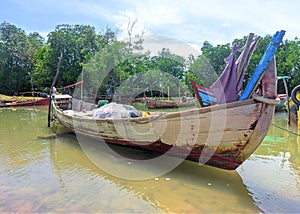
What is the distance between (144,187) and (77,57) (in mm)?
23718

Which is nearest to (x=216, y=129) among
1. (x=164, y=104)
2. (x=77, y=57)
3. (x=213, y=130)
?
(x=213, y=130)

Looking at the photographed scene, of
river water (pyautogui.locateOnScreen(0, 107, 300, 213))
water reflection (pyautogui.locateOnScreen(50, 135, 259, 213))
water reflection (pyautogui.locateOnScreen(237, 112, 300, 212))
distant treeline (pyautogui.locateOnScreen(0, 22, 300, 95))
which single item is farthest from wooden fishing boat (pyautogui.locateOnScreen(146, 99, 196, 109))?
water reflection (pyautogui.locateOnScreen(50, 135, 259, 213))

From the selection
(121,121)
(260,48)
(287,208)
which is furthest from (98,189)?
(260,48)

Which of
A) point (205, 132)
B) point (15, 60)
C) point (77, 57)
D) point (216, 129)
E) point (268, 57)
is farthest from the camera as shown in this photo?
point (15, 60)

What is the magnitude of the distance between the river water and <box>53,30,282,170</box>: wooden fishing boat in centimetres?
44

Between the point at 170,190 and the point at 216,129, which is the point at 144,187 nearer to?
the point at 170,190

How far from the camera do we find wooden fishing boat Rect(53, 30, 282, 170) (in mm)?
3385

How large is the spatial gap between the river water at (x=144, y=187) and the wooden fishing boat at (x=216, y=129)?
445mm

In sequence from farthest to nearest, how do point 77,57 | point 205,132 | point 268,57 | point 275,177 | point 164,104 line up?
point 77,57, point 164,104, point 275,177, point 205,132, point 268,57

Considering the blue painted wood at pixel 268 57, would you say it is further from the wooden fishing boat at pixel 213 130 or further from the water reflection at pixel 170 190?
the water reflection at pixel 170 190

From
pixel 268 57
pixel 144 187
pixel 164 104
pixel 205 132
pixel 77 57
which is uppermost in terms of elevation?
pixel 77 57

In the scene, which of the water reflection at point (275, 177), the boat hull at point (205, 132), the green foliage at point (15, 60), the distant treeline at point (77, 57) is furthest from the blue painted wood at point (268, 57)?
the green foliage at point (15, 60)

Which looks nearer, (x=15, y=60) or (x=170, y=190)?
(x=170, y=190)

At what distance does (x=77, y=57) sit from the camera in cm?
2548
